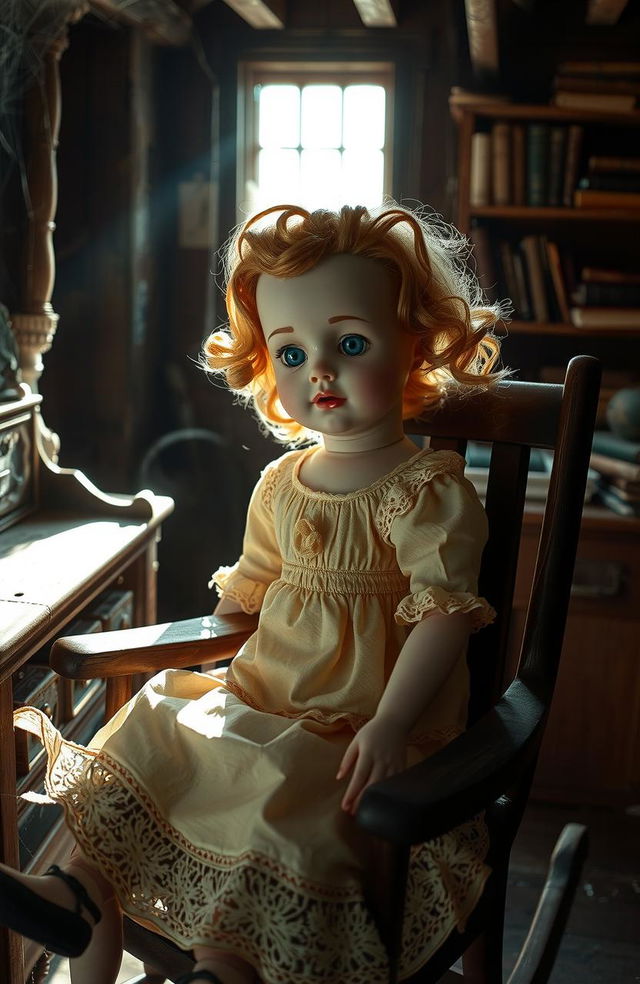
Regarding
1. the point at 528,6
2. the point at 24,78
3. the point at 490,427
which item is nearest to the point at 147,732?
the point at 490,427

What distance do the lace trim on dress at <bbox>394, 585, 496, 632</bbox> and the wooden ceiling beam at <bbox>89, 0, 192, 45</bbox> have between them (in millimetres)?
1813

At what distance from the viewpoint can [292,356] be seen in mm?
1190

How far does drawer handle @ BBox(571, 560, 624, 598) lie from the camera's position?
2.16 m

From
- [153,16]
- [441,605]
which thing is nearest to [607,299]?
[153,16]

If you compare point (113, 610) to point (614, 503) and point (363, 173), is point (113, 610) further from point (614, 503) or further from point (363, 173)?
point (363, 173)

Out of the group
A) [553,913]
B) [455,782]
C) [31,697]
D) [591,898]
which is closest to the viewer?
[455,782]

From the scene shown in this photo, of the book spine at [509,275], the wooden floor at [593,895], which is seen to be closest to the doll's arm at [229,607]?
the wooden floor at [593,895]

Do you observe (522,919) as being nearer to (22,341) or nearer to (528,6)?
(22,341)

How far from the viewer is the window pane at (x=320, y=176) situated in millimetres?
2818

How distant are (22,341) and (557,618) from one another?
1102mm

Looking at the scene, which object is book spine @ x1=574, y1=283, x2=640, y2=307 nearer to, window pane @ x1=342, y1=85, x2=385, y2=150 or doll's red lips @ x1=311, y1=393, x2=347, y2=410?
window pane @ x1=342, y1=85, x2=385, y2=150

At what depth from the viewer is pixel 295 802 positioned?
0.98m

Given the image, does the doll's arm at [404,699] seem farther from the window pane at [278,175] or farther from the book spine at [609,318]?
the window pane at [278,175]

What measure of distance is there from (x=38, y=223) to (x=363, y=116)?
4.27ft
